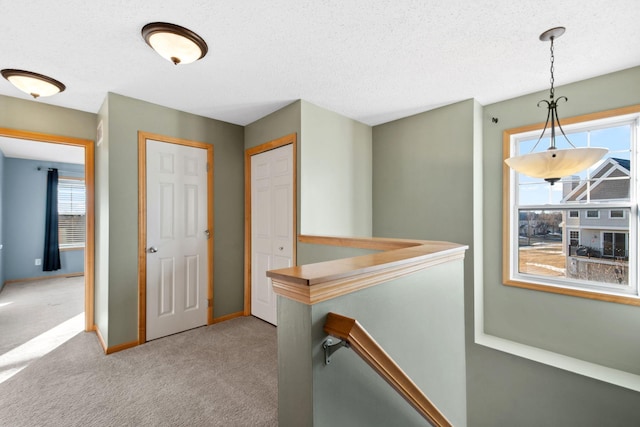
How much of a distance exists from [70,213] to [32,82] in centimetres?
487

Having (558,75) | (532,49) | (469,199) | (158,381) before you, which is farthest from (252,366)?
(558,75)

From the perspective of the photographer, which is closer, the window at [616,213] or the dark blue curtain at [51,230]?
the window at [616,213]

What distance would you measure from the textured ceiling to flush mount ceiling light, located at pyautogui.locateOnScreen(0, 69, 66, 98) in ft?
0.26

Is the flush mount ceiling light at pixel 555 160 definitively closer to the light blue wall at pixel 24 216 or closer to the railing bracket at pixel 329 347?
the railing bracket at pixel 329 347

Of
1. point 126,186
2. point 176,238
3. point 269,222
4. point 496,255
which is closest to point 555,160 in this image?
point 496,255

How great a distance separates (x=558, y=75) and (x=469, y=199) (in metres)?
1.28

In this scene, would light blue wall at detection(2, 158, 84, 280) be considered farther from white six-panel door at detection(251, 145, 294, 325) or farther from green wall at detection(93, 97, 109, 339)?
white six-panel door at detection(251, 145, 294, 325)

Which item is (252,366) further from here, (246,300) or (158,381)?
(246,300)

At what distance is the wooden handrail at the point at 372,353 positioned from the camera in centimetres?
94

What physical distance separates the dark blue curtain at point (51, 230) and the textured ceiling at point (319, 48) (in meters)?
3.86

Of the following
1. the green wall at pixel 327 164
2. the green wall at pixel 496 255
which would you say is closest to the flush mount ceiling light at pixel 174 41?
the green wall at pixel 327 164

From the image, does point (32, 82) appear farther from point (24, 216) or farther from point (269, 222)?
point (24, 216)

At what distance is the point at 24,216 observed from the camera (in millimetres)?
5539

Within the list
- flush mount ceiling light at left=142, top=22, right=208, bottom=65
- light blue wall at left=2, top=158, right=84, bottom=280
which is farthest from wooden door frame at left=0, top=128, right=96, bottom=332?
light blue wall at left=2, top=158, right=84, bottom=280
